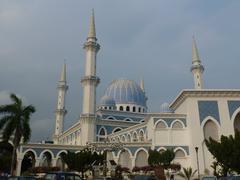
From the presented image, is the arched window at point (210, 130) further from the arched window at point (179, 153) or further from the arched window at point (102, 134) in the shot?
the arched window at point (102, 134)

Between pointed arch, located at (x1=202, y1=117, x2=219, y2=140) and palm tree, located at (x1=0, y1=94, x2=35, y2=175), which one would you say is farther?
pointed arch, located at (x1=202, y1=117, x2=219, y2=140)

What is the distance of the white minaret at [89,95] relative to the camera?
1886 inches

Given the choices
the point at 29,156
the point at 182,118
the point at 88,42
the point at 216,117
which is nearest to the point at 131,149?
the point at 182,118

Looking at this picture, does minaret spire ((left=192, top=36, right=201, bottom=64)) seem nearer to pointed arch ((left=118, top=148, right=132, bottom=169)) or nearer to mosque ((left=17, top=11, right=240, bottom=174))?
mosque ((left=17, top=11, right=240, bottom=174))

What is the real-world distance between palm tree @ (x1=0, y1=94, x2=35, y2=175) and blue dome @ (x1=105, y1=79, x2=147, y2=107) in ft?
130

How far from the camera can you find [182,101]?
41.1 metres

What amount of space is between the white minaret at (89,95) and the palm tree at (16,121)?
21.4 meters

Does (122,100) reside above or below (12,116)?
above

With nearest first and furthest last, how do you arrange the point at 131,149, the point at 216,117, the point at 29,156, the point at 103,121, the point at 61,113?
the point at 216,117 → the point at 131,149 → the point at 29,156 → the point at 103,121 → the point at 61,113

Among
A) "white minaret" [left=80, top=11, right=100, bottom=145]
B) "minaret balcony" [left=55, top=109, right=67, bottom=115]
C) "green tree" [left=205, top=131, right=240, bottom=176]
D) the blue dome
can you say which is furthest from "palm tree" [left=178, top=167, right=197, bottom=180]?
"minaret balcony" [left=55, top=109, right=67, bottom=115]

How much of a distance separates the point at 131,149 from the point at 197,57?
67.5 ft

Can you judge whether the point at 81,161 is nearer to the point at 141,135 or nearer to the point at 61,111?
the point at 141,135

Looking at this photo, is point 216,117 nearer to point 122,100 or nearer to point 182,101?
point 182,101

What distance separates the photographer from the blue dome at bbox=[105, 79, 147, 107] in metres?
65.6
